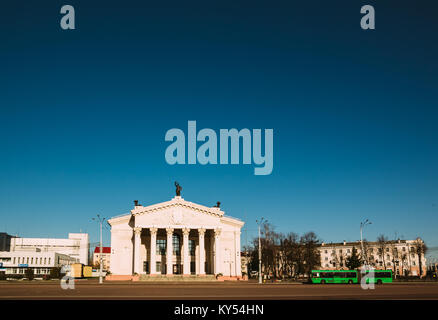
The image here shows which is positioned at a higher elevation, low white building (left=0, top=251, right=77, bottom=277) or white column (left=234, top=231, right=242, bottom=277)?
white column (left=234, top=231, right=242, bottom=277)

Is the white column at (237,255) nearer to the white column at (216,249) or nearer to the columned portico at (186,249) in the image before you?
the white column at (216,249)

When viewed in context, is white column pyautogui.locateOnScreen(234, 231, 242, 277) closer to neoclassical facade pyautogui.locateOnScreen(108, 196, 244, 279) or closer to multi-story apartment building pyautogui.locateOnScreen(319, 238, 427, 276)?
neoclassical facade pyautogui.locateOnScreen(108, 196, 244, 279)

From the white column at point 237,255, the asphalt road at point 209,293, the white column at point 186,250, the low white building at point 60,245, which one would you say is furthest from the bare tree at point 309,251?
the low white building at point 60,245

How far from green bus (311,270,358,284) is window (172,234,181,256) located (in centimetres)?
2778

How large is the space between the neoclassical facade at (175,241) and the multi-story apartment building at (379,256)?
48.7 meters

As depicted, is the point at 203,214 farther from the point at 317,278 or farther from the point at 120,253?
the point at 317,278

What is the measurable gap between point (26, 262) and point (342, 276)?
8286 cm

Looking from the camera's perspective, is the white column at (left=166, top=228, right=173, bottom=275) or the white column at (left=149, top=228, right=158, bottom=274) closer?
the white column at (left=149, top=228, right=158, bottom=274)

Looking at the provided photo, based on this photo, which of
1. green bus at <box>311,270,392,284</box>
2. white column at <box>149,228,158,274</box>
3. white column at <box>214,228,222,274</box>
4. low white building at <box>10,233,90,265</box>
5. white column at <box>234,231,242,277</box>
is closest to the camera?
green bus at <box>311,270,392,284</box>

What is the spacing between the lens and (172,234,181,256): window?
74.1 meters

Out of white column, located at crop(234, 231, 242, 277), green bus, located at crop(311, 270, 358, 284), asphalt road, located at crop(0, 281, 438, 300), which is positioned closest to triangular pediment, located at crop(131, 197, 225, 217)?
white column, located at crop(234, 231, 242, 277)
